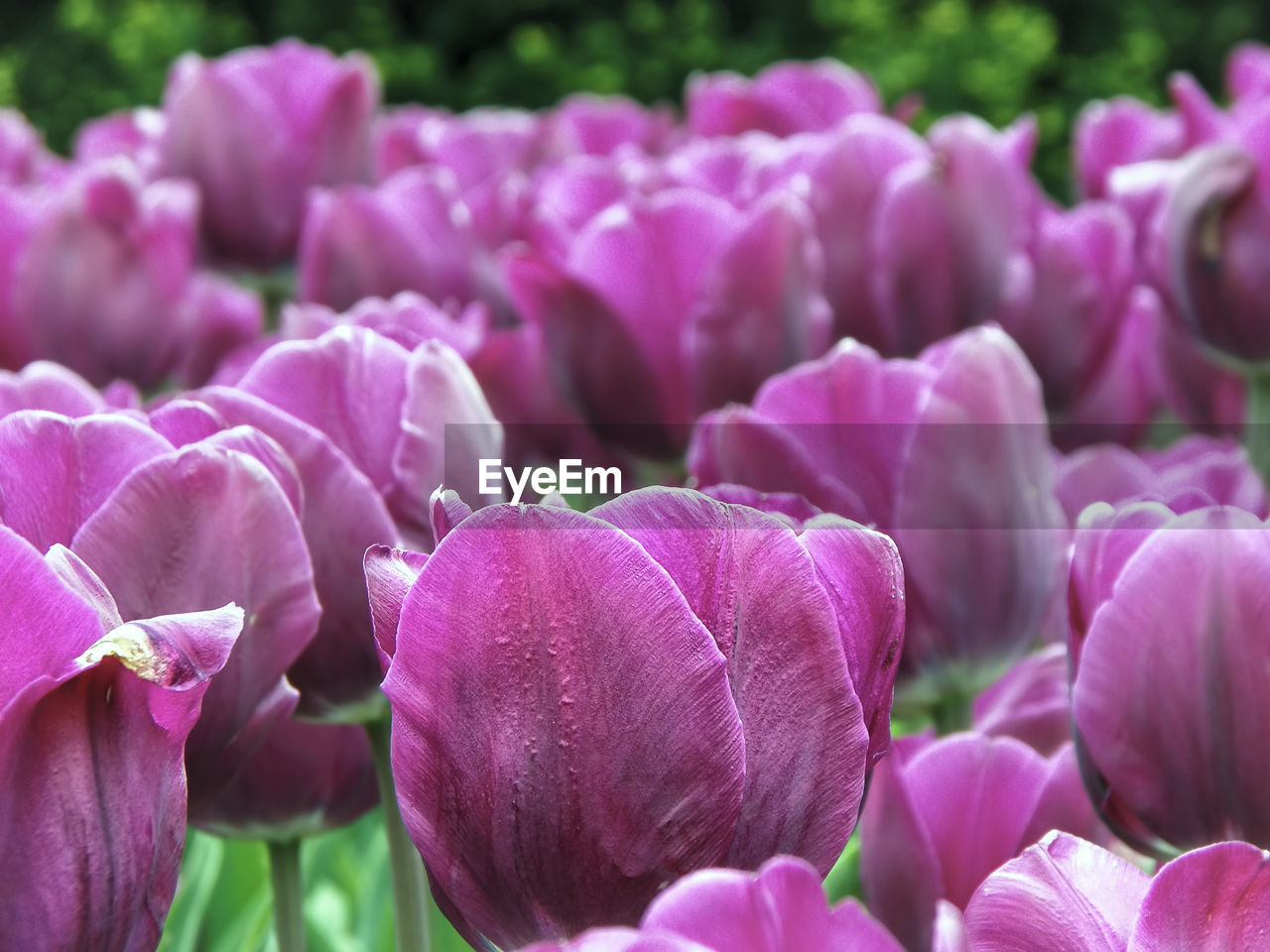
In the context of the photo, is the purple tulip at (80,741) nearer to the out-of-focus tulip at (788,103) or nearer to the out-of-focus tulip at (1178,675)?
the out-of-focus tulip at (1178,675)

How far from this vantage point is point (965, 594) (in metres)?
0.64

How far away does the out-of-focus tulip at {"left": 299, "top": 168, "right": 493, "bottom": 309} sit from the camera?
979 mm

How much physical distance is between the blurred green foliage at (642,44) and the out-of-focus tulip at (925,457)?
229 centimetres

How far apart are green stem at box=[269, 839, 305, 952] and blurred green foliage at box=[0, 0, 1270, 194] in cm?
240

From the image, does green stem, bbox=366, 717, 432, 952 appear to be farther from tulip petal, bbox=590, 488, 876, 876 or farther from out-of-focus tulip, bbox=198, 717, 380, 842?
tulip petal, bbox=590, 488, 876, 876

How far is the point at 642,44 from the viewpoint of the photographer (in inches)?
153

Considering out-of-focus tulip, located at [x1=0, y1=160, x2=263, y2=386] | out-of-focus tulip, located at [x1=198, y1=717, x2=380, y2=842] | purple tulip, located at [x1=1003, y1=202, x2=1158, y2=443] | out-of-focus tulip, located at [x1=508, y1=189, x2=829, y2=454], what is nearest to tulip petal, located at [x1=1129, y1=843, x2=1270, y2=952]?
out-of-focus tulip, located at [x1=198, y1=717, x2=380, y2=842]

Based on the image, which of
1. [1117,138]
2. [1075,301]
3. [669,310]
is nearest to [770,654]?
[669,310]

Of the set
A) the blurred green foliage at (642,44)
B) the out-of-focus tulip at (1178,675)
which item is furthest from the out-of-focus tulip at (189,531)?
the blurred green foliage at (642,44)

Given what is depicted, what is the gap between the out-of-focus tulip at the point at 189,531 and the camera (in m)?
0.44

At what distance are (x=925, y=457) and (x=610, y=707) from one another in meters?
0.26

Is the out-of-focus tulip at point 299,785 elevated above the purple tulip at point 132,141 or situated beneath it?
situated beneath

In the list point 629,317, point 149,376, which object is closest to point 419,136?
point 149,376

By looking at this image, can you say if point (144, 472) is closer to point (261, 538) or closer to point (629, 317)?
point (261, 538)
